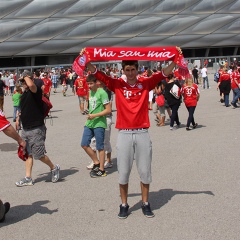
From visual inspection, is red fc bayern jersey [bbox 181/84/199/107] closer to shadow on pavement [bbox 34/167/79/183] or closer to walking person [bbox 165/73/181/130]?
walking person [bbox 165/73/181/130]

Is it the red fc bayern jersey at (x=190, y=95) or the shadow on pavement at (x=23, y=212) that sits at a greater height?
the red fc bayern jersey at (x=190, y=95)

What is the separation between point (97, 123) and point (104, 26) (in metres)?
35.7

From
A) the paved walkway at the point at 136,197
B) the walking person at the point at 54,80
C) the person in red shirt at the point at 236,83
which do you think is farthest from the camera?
the walking person at the point at 54,80

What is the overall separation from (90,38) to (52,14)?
12.1 ft

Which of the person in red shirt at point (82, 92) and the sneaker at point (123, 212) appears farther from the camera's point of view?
the person in red shirt at point (82, 92)

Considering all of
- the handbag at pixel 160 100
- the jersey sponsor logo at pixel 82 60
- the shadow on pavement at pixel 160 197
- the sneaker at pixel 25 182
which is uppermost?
the jersey sponsor logo at pixel 82 60

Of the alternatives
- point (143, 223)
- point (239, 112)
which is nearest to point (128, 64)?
point (143, 223)

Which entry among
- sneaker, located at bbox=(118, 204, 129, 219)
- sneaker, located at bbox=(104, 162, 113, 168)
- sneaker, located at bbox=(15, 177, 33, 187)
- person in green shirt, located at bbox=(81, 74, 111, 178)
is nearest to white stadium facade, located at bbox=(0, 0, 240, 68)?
sneaker, located at bbox=(104, 162, 113, 168)

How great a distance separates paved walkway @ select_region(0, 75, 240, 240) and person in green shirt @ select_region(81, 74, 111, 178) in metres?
0.21

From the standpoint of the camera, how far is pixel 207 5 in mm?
43719

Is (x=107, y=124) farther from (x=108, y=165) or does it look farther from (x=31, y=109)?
(x=31, y=109)

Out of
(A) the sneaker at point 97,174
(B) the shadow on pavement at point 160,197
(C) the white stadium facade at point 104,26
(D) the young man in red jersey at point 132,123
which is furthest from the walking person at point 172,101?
(C) the white stadium facade at point 104,26

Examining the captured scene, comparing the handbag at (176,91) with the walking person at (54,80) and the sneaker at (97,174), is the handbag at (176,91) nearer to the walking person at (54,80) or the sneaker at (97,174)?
the sneaker at (97,174)

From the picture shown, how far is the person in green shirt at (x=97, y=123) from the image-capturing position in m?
7.48
